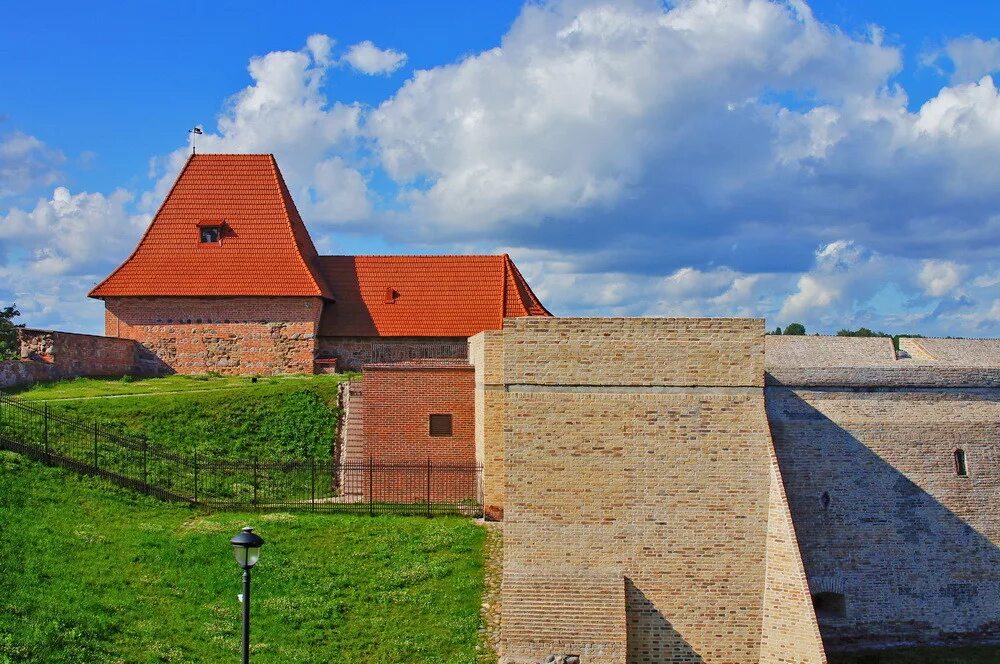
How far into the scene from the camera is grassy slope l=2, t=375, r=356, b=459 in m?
19.8

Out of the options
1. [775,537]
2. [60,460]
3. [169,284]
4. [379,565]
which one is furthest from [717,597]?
[169,284]

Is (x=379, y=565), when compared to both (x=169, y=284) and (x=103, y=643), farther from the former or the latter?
(x=169, y=284)

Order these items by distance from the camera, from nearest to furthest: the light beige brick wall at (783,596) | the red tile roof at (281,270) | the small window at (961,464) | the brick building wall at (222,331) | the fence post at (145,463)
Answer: the light beige brick wall at (783,596) → the small window at (961,464) → the fence post at (145,463) → the brick building wall at (222,331) → the red tile roof at (281,270)

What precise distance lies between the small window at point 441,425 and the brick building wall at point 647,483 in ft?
22.2

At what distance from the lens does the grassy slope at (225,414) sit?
19828 millimetres

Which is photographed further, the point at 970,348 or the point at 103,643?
the point at 970,348

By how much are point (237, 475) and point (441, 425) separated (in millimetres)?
4285

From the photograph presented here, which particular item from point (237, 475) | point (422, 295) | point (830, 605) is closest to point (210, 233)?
point (422, 295)

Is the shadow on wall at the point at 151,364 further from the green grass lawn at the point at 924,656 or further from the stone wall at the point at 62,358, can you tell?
the green grass lawn at the point at 924,656

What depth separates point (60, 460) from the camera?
17000mm

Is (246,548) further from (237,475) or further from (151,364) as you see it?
(151,364)

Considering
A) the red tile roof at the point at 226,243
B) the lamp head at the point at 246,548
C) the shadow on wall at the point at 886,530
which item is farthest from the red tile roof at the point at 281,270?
the lamp head at the point at 246,548

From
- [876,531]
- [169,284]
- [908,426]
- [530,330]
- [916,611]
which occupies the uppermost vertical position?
[169,284]

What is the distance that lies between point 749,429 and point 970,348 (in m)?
11.9
